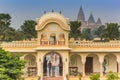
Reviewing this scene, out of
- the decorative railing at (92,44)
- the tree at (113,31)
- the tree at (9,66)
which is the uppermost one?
the tree at (113,31)

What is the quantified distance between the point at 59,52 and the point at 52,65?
283cm

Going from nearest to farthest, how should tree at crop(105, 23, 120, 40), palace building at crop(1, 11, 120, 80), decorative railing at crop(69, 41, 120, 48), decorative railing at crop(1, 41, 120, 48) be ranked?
1. palace building at crop(1, 11, 120, 80)
2. decorative railing at crop(1, 41, 120, 48)
3. decorative railing at crop(69, 41, 120, 48)
4. tree at crop(105, 23, 120, 40)

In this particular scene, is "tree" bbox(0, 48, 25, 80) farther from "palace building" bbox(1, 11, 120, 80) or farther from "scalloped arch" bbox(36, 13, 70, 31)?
"scalloped arch" bbox(36, 13, 70, 31)

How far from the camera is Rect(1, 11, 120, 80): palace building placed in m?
33.3

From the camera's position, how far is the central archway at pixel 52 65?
34375 millimetres

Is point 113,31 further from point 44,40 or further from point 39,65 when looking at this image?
point 39,65

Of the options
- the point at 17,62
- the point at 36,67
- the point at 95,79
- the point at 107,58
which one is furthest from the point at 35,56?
the point at 17,62

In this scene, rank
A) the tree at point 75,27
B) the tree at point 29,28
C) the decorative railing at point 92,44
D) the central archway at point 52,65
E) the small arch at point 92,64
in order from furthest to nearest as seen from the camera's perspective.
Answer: the tree at point 29,28 < the tree at point 75,27 < the small arch at point 92,64 < the central archway at point 52,65 < the decorative railing at point 92,44

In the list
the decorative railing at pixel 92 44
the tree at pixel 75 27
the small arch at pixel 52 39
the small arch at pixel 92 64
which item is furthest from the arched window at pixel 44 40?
the tree at pixel 75 27

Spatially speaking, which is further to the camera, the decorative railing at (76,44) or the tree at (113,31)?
the tree at (113,31)

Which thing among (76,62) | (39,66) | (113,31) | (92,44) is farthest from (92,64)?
(113,31)

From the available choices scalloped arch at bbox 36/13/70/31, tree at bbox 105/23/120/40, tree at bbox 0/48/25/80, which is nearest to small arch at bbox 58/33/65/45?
scalloped arch at bbox 36/13/70/31

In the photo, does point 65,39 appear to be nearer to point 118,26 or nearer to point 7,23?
point 118,26

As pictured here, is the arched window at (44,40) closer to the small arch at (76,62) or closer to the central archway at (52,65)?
the central archway at (52,65)
